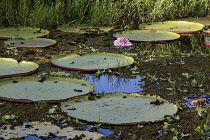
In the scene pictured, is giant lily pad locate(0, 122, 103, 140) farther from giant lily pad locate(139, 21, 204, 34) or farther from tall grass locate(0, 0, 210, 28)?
giant lily pad locate(139, 21, 204, 34)

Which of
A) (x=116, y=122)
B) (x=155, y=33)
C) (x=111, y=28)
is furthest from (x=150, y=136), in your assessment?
(x=111, y=28)

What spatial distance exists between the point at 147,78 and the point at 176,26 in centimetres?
344

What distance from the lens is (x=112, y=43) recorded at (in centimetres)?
749

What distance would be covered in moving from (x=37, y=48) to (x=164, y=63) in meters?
2.06

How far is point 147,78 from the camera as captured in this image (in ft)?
18.0

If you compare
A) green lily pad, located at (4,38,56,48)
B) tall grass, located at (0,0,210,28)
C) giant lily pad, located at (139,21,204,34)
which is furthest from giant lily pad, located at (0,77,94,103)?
giant lily pad, located at (139,21,204,34)

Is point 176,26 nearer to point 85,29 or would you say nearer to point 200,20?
point 200,20

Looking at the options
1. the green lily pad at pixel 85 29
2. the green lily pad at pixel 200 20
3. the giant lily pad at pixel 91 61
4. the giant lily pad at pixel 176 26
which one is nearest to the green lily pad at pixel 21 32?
the green lily pad at pixel 85 29

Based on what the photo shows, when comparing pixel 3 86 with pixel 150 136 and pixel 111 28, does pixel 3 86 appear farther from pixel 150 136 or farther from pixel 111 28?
pixel 111 28

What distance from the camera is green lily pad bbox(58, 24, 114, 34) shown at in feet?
27.1

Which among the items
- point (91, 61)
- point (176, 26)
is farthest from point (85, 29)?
point (91, 61)

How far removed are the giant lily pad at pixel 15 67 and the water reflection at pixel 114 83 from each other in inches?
27.2

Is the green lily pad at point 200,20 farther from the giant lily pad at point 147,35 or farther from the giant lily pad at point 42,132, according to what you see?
the giant lily pad at point 42,132

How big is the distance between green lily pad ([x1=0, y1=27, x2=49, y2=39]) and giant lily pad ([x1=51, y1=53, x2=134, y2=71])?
5.24 feet
